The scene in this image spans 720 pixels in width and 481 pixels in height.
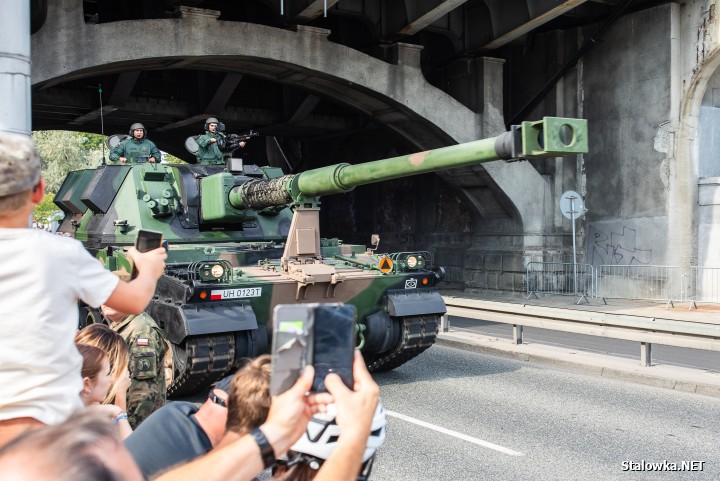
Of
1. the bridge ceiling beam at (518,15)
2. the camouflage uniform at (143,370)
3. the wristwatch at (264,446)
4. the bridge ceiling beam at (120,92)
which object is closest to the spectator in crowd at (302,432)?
the wristwatch at (264,446)

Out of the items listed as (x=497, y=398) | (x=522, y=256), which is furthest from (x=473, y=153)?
(x=522, y=256)

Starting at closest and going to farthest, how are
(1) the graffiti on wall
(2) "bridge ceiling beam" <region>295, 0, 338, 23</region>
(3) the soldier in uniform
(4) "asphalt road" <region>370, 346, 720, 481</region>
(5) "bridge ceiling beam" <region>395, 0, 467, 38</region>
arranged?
(3) the soldier in uniform < (4) "asphalt road" <region>370, 346, 720, 481</region> < (2) "bridge ceiling beam" <region>295, 0, 338, 23</region> < (5) "bridge ceiling beam" <region>395, 0, 467, 38</region> < (1) the graffiti on wall

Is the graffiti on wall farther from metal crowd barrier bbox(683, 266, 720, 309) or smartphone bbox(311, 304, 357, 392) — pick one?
smartphone bbox(311, 304, 357, 392)

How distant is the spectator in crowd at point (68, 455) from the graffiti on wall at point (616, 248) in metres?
17.8

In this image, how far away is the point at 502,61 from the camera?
1977cm

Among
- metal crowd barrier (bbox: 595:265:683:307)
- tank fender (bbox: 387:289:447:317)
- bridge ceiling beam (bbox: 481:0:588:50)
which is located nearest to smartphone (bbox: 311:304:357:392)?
tank fender (bbox: 387:289:447:317)

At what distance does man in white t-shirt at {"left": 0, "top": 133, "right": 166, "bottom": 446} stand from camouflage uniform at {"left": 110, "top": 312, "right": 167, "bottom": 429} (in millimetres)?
1958

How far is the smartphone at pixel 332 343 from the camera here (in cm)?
188

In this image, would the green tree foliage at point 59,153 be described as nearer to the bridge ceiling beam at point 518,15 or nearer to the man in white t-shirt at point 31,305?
the bridge ceiling beam at point 518,15

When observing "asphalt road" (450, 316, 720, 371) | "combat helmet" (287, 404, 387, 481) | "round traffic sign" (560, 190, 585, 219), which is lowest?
"asphalt road" (450, 316, 720, 371)

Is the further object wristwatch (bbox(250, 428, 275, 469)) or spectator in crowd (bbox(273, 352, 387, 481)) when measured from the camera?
wristwatch (bbox(250, 428, 275, 469))

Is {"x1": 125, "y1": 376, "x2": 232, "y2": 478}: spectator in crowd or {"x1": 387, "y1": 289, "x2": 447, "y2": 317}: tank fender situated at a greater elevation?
{"x1": 125, "y1": 376, "x2": 232, "y2": 478}: spectator in crowd

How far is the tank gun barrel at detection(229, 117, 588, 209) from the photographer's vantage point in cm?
607

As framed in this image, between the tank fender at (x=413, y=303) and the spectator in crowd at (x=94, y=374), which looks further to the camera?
the tank fender at (x=413, y=303)
